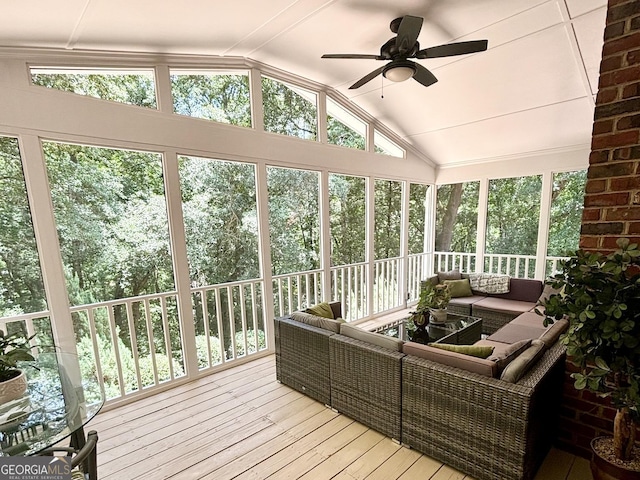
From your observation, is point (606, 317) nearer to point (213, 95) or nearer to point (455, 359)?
point (455, 359)

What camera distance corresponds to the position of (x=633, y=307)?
1.29 meters

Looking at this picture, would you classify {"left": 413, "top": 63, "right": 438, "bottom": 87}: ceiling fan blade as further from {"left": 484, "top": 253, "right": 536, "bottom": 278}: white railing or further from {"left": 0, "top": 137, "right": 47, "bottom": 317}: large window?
{"left": 484, "top": 253, "right": 536, "bottom": 278}: white railing

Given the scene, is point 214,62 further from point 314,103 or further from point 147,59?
point 314,103

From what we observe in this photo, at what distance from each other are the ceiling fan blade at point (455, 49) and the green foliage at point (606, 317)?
157 centimetres

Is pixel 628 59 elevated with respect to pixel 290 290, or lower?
elevated

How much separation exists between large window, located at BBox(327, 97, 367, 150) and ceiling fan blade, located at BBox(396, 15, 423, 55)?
79.0 inches

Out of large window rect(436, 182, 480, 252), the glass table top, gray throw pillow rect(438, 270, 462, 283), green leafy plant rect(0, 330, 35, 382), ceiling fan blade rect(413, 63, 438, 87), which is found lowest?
gray throw pillow rect(438, 270, 462, 283)

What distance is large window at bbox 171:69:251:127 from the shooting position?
3.02 m

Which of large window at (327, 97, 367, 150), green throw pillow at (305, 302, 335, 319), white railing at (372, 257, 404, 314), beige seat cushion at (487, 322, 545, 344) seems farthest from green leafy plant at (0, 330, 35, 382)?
white railing at (372, 257, 404, 314)

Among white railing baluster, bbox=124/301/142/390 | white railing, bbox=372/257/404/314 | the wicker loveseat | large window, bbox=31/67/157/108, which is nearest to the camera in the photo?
large window, bbox=31/67/157/108

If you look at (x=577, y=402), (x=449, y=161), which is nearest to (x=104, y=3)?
(x=577, y=402)

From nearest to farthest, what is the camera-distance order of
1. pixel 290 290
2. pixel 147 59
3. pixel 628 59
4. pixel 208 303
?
pixel 628 59
pixel 147 59
pixel 208 303
pixel 290 290

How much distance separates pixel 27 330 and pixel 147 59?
8.06 ft

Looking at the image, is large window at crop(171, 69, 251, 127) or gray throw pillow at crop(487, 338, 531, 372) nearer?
gray throw pillow at crop(487, 338, 531, 372)
